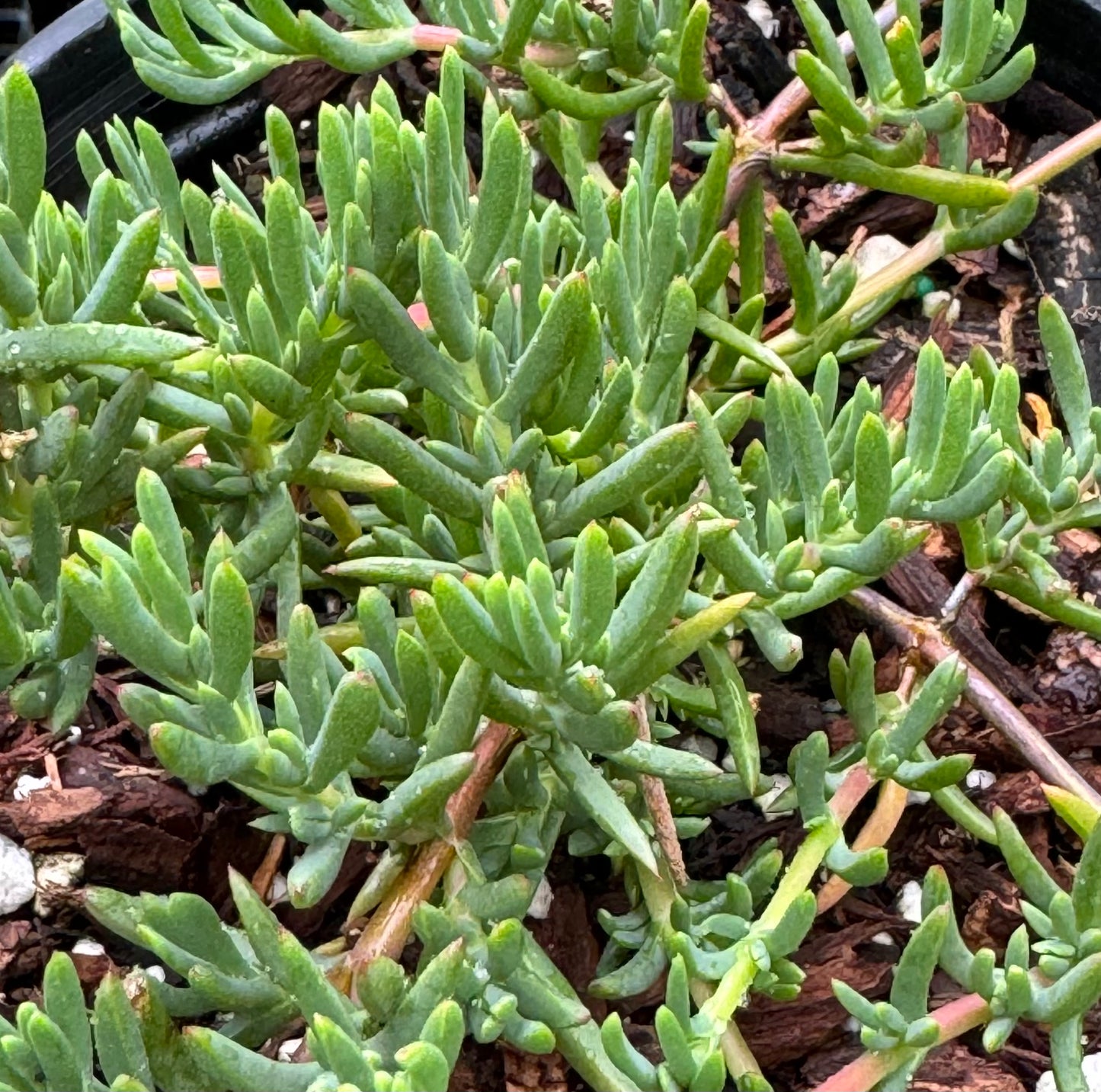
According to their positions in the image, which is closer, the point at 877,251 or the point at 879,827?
the point at 879,827

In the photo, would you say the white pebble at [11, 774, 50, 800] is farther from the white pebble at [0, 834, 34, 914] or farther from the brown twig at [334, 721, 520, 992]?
the brown twig at [334, 721, 520, 992]

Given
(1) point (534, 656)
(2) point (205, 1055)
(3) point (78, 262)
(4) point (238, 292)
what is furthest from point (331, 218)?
(2) point (205, 1055)

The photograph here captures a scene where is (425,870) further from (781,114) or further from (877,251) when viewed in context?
(877,251)

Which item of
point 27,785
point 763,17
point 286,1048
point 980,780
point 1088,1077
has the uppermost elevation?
point 763,17

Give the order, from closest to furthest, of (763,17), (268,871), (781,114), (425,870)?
(425,870), (268,871), (781,114), (763,17)

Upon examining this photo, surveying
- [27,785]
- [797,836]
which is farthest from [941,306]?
[27,785]

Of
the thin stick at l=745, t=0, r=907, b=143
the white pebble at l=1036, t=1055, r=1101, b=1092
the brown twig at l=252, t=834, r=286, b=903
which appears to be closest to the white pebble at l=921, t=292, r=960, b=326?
the thin stick at l=745, t=0, r=907, b=143
